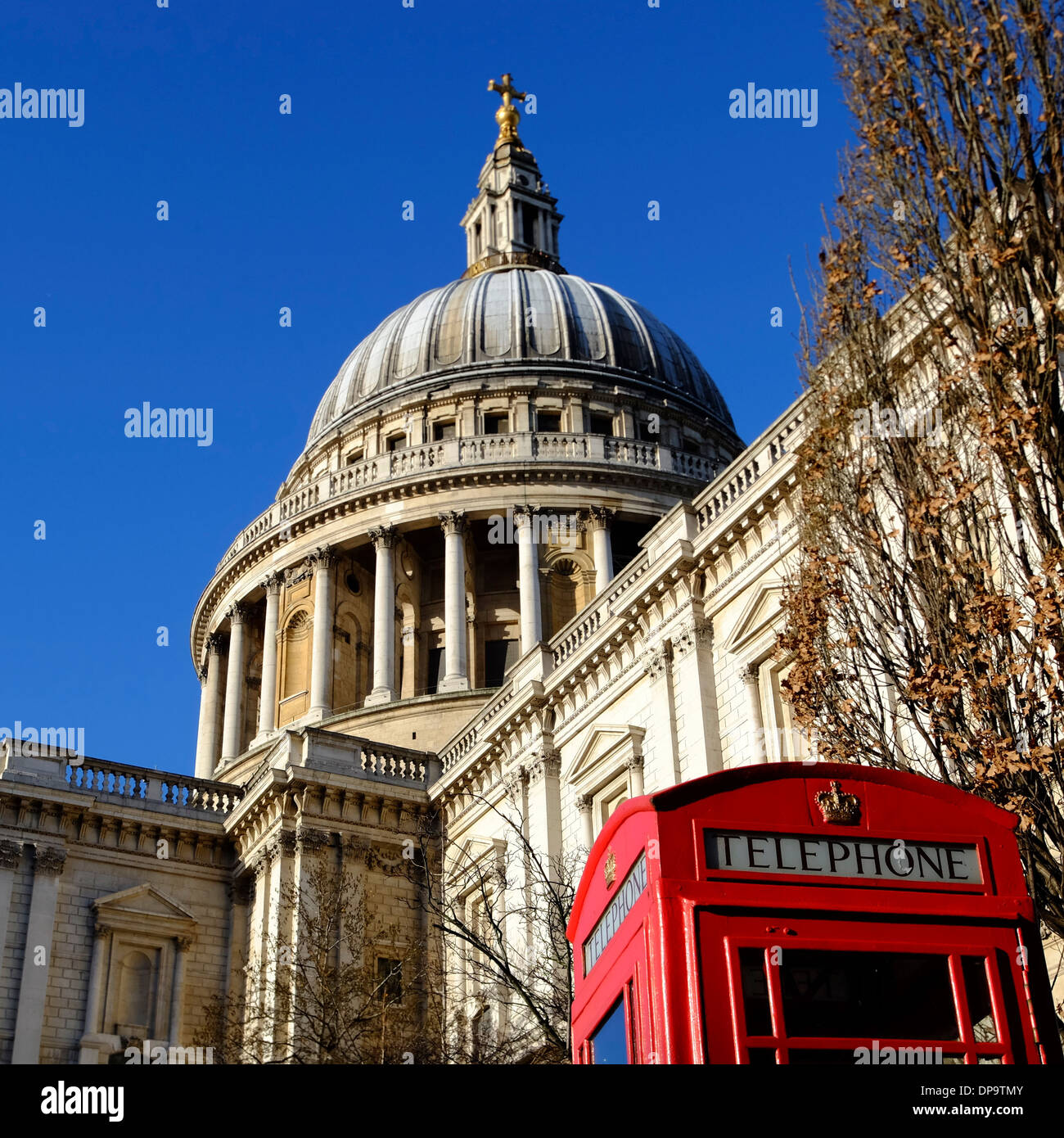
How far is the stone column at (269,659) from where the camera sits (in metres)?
48.8

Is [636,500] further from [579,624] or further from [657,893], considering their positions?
[657,893]

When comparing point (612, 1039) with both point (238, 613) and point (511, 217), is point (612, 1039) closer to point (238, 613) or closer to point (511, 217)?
point (238, 613)

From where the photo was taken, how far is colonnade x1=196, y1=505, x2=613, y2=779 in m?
46.2

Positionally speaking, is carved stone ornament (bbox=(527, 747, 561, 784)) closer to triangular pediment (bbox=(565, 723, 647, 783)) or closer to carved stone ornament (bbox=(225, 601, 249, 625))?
triangular pediment (bbox=(565, 723, 647, 783))

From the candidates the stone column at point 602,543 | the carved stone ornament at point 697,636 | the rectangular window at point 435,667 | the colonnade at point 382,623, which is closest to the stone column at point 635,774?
the carved stone ornament at point 697,636

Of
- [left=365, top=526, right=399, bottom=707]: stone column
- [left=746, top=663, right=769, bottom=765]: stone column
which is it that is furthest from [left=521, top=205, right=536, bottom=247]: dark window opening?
[left=746, top=663, right=769, bottom=765]: stone column

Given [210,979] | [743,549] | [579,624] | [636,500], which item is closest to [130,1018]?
[210,979]

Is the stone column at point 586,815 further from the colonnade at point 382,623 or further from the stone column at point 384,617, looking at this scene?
the stone column at point 384,617

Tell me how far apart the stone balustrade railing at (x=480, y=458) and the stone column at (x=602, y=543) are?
1.78 meters

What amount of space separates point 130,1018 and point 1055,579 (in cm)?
2476

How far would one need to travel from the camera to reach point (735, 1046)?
24.5 feet

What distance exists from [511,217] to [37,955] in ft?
141

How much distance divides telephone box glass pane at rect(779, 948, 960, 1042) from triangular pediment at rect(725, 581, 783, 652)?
16068 millimetres

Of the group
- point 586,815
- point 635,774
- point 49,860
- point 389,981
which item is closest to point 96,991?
point 49,860
